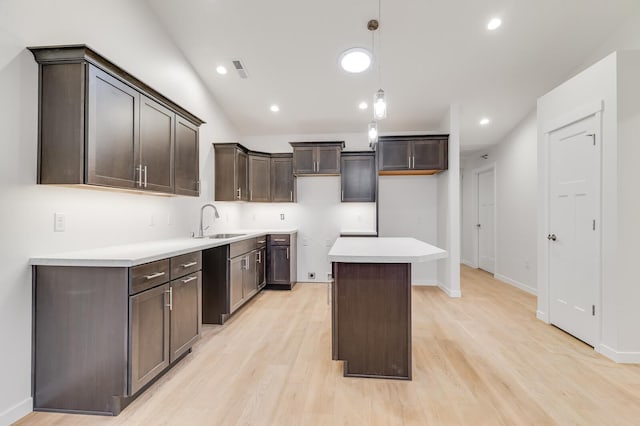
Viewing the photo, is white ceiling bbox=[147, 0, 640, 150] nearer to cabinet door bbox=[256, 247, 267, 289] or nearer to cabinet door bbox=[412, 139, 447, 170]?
cabinet door bbox=[412, 139, 447, 170]

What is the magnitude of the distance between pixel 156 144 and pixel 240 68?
188 cm

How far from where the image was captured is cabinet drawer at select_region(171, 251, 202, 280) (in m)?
2.32

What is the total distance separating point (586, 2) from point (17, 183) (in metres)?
5.04

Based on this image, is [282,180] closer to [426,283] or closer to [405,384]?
[426,283]

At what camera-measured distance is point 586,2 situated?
2.95 m

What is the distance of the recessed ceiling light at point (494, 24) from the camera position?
3084 millimetres

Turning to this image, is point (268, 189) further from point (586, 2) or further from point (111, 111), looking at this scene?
point (586, 2)

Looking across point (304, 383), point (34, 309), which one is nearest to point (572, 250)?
point (304, 383)

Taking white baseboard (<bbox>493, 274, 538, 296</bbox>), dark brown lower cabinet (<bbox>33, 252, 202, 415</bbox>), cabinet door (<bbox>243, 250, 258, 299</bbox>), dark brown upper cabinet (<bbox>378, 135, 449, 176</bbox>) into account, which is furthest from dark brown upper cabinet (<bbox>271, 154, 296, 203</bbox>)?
white baseboard (<bbox>493, 274, 538, 296</bbox>)

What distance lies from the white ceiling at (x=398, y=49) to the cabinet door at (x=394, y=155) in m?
0.50

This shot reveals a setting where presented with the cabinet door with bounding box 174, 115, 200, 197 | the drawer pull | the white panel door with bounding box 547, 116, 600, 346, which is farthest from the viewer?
the cabinet door with bounding box 174, 115, 200, 197

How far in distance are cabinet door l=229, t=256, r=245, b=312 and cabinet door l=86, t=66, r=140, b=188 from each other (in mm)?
1448

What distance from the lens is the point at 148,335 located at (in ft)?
6.63

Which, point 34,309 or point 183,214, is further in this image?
point 183,214
